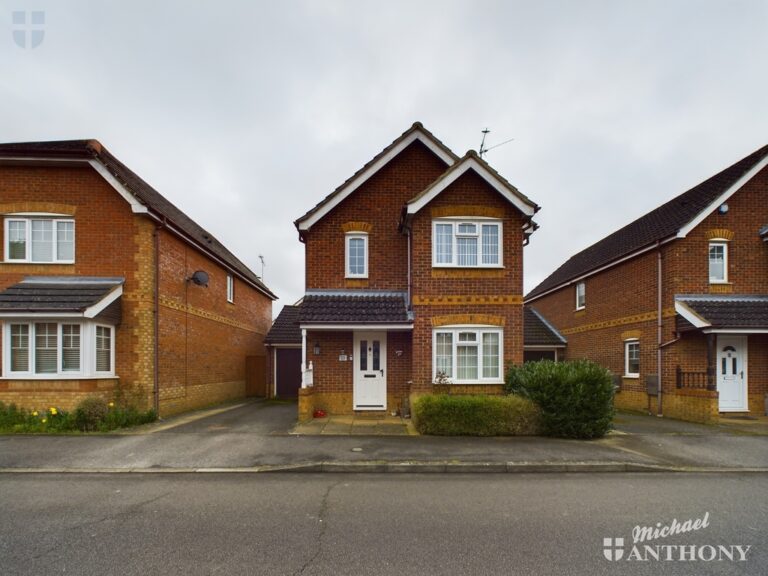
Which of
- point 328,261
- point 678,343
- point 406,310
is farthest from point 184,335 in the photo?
point 678,343

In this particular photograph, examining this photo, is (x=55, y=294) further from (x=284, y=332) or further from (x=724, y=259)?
(x=724, y=259)

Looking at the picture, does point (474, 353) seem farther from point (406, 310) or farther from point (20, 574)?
point (20, 574)

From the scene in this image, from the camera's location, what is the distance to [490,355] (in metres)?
11.5

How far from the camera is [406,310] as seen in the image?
12.1 meters

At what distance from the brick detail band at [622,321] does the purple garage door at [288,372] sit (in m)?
12.4

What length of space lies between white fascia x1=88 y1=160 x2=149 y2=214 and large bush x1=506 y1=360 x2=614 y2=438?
11033mm

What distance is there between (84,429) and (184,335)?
420 cm

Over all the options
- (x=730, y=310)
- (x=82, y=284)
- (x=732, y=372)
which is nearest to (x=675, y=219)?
(x=730, y=310)

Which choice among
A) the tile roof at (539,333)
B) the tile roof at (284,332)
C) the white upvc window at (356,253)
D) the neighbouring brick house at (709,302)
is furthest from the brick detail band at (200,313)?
the neighbouring brick house at (709,302)

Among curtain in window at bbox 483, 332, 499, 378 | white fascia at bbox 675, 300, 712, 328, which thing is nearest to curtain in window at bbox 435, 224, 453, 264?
curtain in window at bbox 483, 332, 499, 378

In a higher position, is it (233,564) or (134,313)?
(134,313)

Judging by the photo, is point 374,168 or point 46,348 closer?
point 46,348

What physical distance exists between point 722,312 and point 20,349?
63.5 feet

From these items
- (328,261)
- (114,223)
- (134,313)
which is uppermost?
(114,223)
